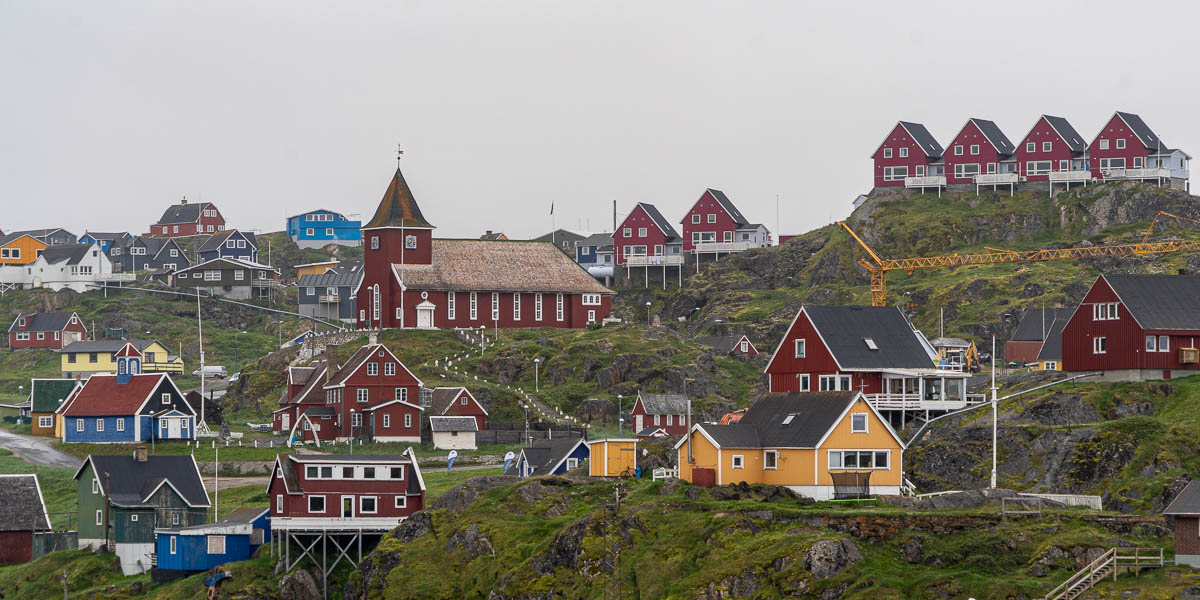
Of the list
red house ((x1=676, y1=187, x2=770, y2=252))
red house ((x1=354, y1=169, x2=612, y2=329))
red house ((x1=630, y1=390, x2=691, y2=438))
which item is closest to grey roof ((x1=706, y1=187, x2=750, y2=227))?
red house ((x1=676, y1=187, x2=770, y2=252))

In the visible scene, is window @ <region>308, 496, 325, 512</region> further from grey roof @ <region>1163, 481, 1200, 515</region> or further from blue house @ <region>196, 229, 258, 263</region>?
blue house @ <region>196, 229, 258, 263</region>

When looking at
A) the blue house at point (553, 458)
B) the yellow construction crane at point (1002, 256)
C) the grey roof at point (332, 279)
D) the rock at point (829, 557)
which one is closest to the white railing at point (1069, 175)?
the yellow construction crane at point (1002, 256)

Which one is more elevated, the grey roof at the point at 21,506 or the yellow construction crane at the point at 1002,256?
the yellow construction crane at the point at 1002,256

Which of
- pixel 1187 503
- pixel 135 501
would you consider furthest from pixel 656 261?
pixel 1187 503

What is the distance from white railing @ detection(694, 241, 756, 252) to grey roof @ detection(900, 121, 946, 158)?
19266mm

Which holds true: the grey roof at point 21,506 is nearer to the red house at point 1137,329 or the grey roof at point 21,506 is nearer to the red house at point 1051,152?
the red house at point 1137,329

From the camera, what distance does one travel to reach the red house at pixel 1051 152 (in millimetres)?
153000

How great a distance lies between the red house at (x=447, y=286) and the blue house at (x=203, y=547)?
5399 centimetres

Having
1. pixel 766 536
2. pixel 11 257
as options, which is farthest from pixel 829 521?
pixel 11 257

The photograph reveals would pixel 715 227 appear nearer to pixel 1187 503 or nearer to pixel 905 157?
pixel 905 157

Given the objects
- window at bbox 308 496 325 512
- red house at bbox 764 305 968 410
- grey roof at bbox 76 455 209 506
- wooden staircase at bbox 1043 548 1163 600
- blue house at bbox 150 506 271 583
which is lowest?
blue house at bbox 150 506 271 583

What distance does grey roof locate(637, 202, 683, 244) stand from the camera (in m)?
171

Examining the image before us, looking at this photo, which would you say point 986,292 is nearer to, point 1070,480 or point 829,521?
point 1070,480

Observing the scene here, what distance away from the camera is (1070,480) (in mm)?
72250
